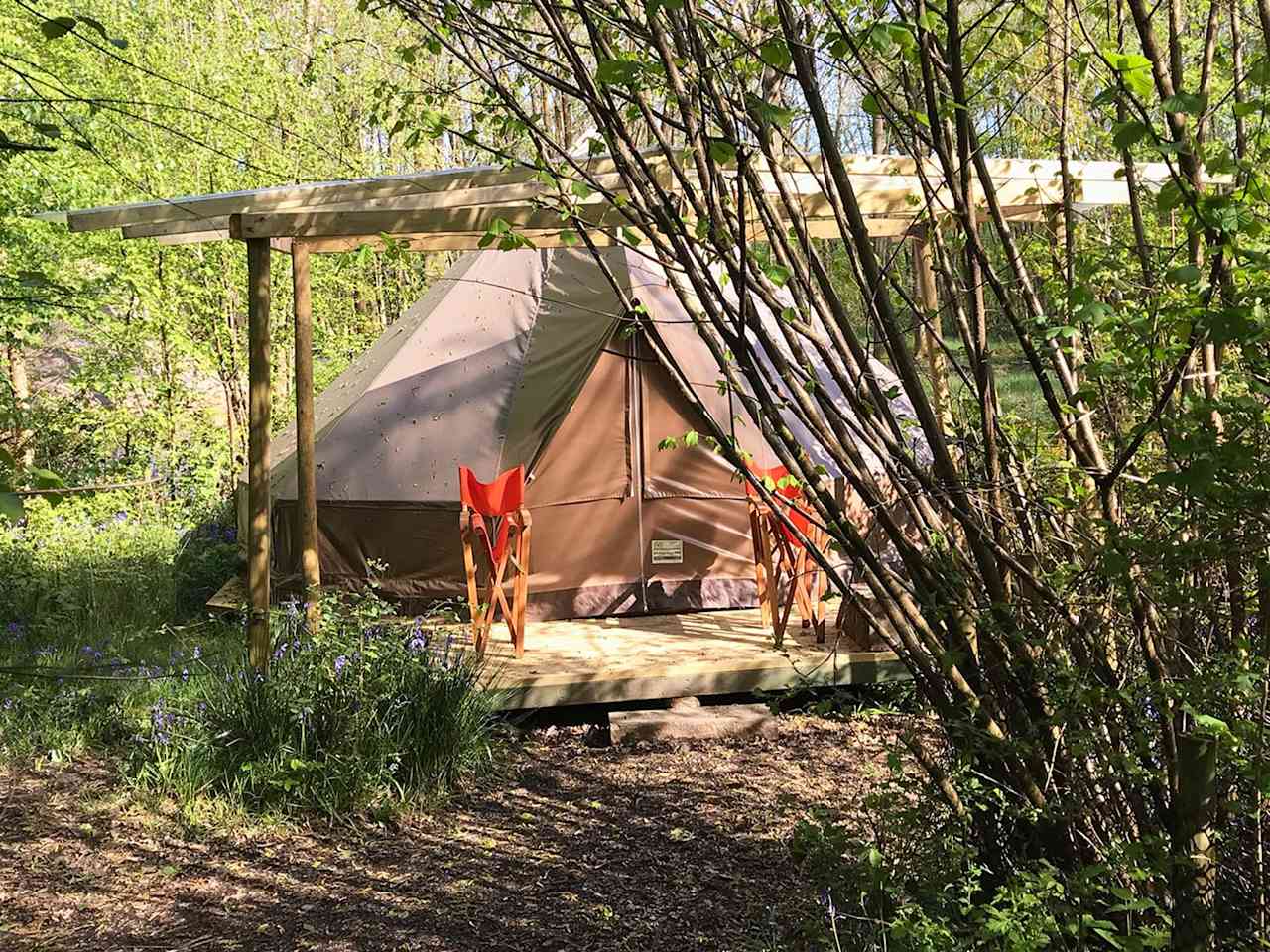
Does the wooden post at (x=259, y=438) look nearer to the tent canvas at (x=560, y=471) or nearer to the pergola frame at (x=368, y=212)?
the pergola frame at (x=368, y=212)

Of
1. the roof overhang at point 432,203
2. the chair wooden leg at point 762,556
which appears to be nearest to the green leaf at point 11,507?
the roof overhang at point 432,203

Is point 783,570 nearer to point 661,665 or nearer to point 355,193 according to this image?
point 661,665

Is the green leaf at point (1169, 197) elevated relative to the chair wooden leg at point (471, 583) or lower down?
elevated

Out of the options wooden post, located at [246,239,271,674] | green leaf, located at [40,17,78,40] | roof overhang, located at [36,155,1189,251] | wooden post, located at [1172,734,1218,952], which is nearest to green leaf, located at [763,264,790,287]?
wooden post, located at [1172,734,1218,952]

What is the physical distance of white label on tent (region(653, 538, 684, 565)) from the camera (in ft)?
24.4

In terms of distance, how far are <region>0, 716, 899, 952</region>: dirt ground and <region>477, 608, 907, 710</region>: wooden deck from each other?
1.37 ft

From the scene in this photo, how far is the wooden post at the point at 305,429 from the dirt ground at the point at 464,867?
4.27ft

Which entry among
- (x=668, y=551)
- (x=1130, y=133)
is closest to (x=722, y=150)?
(x=1130, y=133)

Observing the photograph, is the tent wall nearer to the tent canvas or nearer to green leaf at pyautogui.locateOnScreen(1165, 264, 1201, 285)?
the tent canvas

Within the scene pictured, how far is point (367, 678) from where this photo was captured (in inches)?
201

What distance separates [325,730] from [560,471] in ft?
8.94

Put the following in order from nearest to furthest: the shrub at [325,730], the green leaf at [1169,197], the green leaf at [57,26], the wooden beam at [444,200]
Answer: the green leaf at [57,26] < the green leaf at [1169,197] < the shrub at [325,730] < the wooden beam at [444,200]

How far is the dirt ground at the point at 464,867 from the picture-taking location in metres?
3.88

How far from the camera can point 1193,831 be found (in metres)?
2.30
